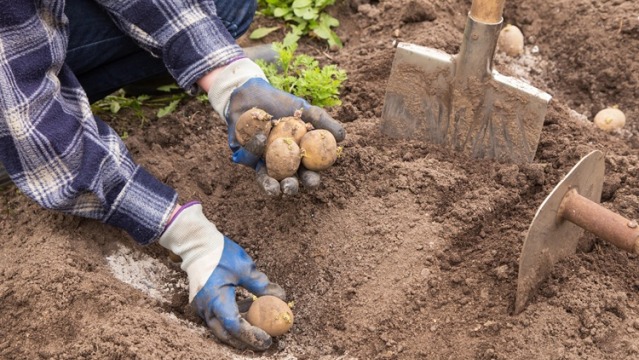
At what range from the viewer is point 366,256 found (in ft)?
9.02

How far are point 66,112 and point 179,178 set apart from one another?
2.17 ft

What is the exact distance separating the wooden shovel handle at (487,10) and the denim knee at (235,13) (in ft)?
3.73

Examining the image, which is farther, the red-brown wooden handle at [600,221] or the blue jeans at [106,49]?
the blue jeans at [106,49]

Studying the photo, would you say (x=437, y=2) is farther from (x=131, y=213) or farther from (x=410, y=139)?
(x=131, y=213)

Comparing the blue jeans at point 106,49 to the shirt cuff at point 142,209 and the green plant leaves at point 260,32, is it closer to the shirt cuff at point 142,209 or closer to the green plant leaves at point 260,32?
the green plant leaves at point 260,32

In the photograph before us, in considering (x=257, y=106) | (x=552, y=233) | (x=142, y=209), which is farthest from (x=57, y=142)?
(x=552, y=233)

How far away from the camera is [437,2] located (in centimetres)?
389

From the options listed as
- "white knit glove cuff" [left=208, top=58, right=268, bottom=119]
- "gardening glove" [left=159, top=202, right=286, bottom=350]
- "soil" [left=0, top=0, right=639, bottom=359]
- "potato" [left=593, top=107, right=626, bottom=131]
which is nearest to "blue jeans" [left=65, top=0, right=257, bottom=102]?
"soil" [left=0, top=0, right=639, bottom=359]

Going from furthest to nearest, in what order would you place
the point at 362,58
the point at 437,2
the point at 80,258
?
1. the point at 437,2
2. the point at 362,58
3. the point at 80,258

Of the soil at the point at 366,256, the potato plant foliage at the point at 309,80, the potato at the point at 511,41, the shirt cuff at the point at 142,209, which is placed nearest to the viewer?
the soil at the point at 366,256

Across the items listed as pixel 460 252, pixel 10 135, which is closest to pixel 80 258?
pixel 10 135

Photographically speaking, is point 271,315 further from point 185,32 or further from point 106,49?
point 106,49

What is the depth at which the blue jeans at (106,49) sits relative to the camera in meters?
3.03

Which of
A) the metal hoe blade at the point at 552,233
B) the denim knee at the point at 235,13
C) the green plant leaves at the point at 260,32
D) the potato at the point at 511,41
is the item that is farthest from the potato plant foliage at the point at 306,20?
the metal hoe blade at the point at 552,233
